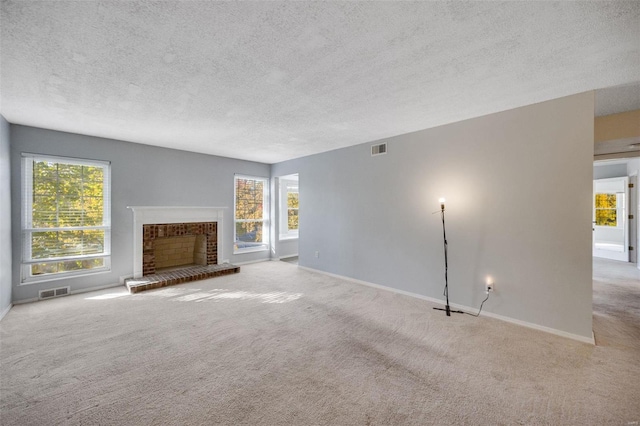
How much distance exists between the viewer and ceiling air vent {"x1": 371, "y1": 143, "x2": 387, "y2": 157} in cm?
446

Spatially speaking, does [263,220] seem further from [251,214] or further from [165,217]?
[165,217]

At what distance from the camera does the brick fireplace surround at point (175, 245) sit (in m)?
4.80

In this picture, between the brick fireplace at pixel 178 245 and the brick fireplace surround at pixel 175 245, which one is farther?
the brick fireplace at pixel 178 245

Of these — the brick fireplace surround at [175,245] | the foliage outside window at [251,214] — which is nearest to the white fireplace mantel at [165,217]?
the brick fireplace surround at [175,245]

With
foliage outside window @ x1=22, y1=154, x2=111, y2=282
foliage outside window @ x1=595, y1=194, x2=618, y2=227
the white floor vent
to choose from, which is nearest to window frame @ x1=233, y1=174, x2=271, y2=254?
foliage outside window @ x1=22, y1=154, x2=111, y2=282

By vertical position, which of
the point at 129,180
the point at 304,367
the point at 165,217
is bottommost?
the point at 304,367

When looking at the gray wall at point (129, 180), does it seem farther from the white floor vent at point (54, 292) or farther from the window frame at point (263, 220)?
the window frame at point (263, 220)

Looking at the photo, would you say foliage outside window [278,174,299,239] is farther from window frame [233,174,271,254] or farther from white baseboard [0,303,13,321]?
white baseboard [0,303,13,321]

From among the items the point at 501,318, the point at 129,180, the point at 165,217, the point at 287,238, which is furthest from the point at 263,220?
the point at 501,318

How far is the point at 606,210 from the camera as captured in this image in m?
7.36

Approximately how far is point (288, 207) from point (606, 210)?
30.1 ft

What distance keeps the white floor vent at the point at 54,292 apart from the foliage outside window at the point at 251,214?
9.85 feet

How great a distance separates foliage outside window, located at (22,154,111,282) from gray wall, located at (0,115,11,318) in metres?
0.26

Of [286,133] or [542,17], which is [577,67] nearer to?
[542,17]
